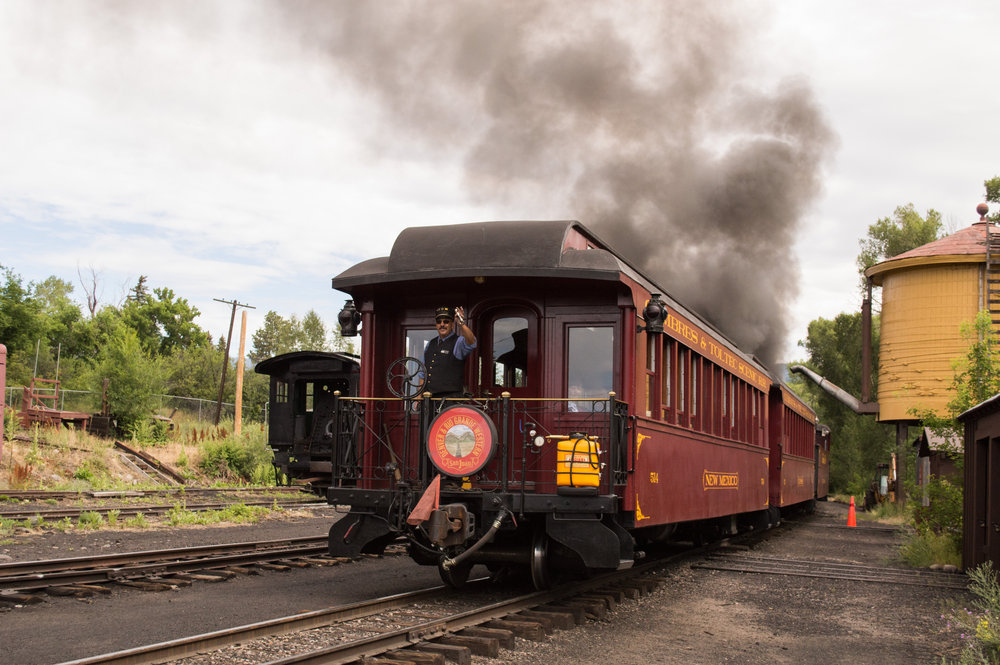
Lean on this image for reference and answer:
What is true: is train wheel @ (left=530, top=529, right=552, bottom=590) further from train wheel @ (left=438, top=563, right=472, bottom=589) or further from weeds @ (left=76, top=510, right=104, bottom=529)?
weeds @ (left=76, top=510, right=104, bottom=529)

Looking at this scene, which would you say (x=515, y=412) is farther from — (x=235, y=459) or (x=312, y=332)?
(x=312, y=332)

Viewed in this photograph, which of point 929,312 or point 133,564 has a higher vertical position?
point 929,312

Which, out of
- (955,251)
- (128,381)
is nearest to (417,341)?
(955,251)

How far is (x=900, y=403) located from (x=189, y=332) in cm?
5045

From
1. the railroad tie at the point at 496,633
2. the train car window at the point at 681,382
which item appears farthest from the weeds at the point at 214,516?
the railroad tie at the point at 496,633

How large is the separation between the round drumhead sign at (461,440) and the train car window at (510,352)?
115 cm

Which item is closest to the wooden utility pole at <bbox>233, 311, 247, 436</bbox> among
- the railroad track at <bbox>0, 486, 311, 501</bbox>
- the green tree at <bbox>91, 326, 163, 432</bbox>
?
the green tree at <bbox>91, 326, 163, 432</bbox>

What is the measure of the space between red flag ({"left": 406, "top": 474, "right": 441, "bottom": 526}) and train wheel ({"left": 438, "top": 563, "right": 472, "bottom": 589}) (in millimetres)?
1067

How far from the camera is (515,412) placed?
8336mm

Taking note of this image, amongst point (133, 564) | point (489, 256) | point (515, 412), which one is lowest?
point (133, 564)

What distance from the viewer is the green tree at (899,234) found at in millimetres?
43594

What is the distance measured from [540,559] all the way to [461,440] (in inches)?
51.4

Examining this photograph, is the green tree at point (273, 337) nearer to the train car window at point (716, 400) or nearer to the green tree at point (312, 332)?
the green tree at point (312, 332)

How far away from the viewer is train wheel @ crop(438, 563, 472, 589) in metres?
8.62
